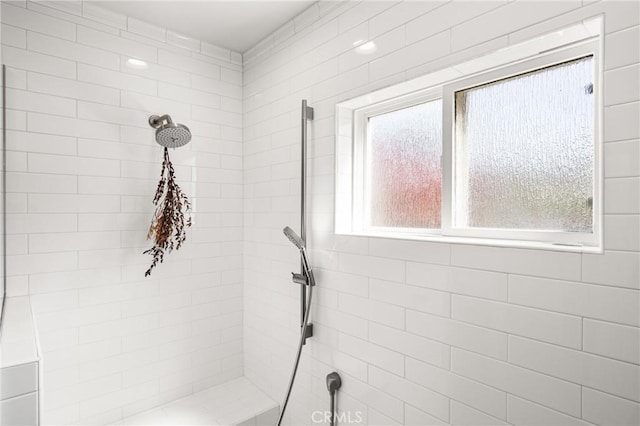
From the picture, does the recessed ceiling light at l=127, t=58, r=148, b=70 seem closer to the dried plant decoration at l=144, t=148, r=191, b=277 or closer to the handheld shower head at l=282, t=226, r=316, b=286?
the dried plant decoration at l=144, t=148, r=191, b=277

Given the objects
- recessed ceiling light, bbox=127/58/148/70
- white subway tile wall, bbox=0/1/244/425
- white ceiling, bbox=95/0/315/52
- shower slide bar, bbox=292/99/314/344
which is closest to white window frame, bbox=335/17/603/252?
shower slide bar, bbox=292/99/314/344

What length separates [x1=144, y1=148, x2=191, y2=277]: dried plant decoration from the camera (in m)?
2.00

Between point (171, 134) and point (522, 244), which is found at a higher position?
point (171, 134)

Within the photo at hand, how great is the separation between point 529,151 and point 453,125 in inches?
11.9

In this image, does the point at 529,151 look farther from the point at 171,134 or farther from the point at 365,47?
the point at 171,134

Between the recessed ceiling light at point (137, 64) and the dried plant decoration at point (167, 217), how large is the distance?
0.48 m

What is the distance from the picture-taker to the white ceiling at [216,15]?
74.6 inches

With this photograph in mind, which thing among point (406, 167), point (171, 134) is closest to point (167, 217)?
point (171, 134)

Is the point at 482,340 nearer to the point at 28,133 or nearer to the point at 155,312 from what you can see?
the point at 155,312

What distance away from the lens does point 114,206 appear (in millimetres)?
1971

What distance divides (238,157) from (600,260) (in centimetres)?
200

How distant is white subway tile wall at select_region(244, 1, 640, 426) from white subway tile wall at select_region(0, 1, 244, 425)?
0.17m

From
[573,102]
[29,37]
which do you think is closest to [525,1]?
[573,102]

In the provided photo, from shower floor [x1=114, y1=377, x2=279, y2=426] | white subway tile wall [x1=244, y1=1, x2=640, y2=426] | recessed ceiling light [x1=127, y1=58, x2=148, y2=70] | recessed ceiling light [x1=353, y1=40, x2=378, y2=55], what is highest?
recessed ceiling light [x1=127, y1=58, x2=148, y2=70]
